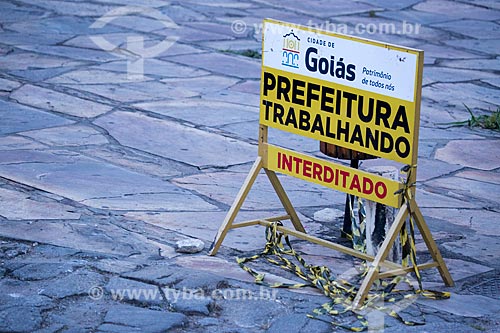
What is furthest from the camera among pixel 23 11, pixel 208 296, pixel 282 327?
pixel 23 11

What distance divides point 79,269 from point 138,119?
3029mm

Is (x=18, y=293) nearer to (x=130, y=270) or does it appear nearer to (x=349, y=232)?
(x=130, y=270)

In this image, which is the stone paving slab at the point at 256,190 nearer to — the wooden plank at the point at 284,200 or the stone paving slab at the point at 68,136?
the wooden plank at the point at 284,200

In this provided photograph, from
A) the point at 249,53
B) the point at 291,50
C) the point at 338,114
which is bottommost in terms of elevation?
the point at 249,53

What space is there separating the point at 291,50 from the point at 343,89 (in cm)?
39

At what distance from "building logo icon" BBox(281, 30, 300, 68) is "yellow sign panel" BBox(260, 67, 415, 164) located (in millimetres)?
64

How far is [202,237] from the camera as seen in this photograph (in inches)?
207

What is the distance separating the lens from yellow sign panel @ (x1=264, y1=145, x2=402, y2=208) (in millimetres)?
4555

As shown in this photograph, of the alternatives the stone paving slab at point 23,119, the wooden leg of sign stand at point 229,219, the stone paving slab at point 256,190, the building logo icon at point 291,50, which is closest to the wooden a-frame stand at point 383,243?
the wooden leg of sign stand at point 229,219

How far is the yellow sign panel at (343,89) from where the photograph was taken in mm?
4457

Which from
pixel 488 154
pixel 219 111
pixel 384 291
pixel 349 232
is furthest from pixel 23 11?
pixel 384 291

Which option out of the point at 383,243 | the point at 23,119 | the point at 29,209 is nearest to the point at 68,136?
the point at 23,119

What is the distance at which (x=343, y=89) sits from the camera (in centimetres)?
472

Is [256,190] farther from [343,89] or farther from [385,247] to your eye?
[385,247]
